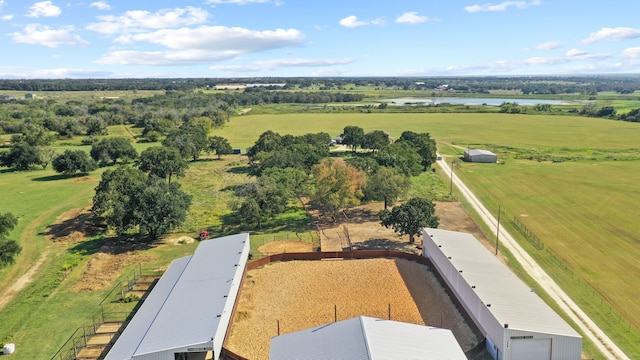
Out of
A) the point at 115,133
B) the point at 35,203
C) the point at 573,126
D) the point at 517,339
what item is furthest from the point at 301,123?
the point at 517,339

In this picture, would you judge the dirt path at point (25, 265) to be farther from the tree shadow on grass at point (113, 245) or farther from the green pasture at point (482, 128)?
the green pasture at point (482, 128)

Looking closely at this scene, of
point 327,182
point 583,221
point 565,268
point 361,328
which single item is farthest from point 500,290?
point 583,221

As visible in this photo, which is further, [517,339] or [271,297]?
[271,297]

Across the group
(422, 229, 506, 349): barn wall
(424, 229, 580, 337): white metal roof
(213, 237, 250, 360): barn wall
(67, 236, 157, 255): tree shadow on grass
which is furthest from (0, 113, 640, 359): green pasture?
(213, 237, 250, 360): barn wall

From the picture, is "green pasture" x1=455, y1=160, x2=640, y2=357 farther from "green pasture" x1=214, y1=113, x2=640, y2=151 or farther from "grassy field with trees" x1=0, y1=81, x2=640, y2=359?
"green pasture" x1=214, y1=113, x2=640, y2=151

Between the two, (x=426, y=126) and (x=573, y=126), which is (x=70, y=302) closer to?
(x=426, y=126)
